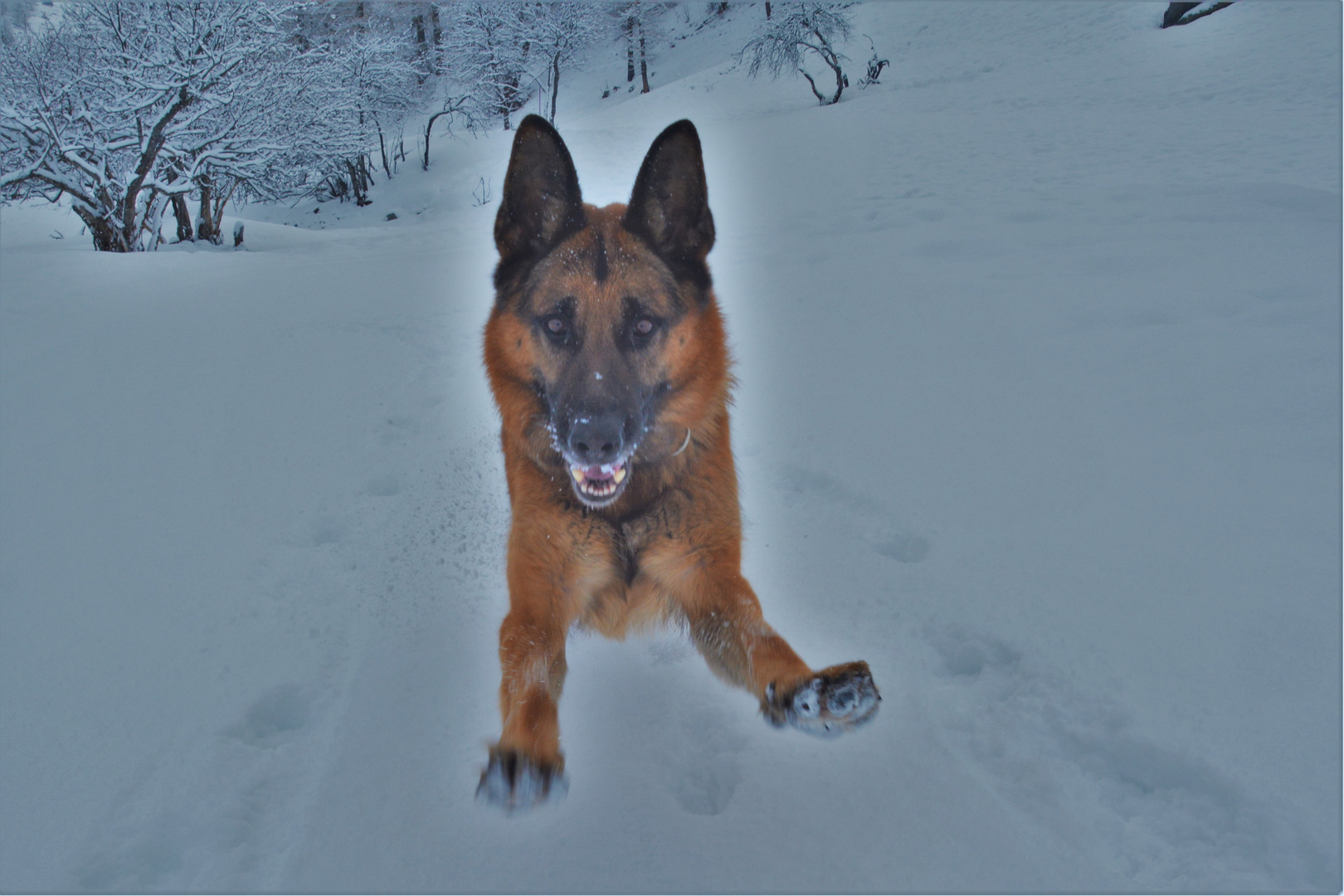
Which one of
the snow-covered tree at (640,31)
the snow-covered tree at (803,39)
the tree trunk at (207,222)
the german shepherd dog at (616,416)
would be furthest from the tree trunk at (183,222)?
the snow-covered tree at (640,31)

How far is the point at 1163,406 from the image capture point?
3.31 metres

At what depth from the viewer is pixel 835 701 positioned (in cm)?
179

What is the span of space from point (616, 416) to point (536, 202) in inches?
41.2

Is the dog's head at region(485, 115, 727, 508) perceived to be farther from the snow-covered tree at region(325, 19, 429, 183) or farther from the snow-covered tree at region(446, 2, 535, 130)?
the snow-covered tree at region(446, 2, 535, 130)

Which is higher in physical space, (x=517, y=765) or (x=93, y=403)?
(x=93, y=403)

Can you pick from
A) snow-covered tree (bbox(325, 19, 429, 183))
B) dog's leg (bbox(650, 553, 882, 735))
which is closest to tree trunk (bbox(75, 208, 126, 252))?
snow-covered tree (bbox(325, 19, 429, 183))

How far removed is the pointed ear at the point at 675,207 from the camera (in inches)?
101

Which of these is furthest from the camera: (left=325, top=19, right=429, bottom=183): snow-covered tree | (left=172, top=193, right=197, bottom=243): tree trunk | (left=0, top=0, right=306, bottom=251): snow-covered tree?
(left=325, top=19, right=429, bottom=183): snow-covered tree

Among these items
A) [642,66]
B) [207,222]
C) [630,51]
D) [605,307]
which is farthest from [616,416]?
[630,51]

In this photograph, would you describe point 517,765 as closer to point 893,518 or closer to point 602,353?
point 602,353

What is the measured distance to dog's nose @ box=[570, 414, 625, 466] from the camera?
203cm

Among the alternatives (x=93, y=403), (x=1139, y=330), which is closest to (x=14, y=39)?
(x=93, y=403)

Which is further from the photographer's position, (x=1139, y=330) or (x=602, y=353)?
(x=1139, y=330)

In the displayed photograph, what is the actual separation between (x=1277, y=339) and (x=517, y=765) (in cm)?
434
